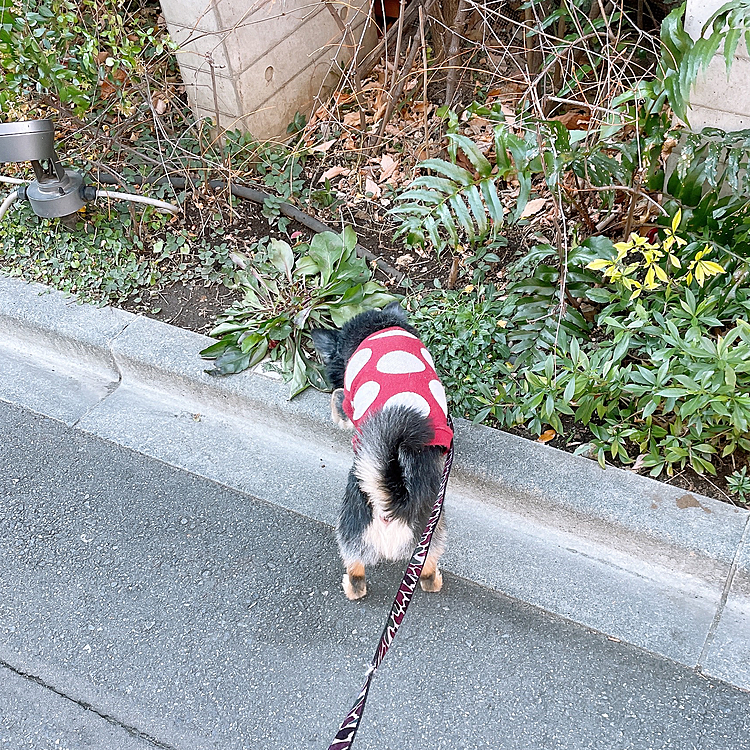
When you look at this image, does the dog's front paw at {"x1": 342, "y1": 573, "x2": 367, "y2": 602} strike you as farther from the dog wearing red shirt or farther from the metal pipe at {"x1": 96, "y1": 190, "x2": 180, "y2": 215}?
the metal pipe at {"x1": 96, "y1": 190, "x2": 180, "y2": 215}

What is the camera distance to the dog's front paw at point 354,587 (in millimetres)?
2236

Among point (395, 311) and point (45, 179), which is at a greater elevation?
point (45, 179)

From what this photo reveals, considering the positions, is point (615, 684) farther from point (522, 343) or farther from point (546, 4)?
point (546, 4)

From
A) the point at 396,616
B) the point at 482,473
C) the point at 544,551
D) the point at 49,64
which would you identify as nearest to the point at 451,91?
the point at 49,64

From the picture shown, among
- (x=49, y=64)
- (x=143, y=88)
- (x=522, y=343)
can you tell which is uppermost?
(x=49, y=64)

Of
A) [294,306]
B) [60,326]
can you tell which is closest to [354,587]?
[294,306]

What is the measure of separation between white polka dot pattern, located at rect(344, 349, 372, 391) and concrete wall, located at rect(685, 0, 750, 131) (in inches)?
60.9

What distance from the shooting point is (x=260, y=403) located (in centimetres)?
279

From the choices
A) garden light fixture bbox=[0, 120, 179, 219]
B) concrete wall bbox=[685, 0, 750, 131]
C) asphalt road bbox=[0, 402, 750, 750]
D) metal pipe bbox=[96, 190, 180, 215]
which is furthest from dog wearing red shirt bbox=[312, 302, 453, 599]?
garden light fixture bbox=[0, 120, 179, 219]

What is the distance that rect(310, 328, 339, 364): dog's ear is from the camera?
2545 mm

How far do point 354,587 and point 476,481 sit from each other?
1.96 feet

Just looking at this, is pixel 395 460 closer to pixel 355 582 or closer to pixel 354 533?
pixel 354 533

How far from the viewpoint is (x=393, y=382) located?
6.66ft

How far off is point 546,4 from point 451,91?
0.69m
